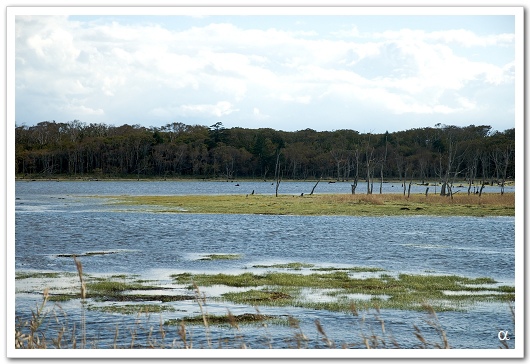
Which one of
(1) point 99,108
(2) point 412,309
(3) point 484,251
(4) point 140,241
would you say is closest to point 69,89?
(1) point 99,108

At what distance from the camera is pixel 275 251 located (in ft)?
93.2

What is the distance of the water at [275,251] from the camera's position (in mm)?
14969

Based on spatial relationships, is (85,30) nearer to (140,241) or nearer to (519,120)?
(519,120)

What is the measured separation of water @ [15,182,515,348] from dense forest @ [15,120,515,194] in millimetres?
9285

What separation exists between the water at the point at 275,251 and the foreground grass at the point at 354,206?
9.70ft

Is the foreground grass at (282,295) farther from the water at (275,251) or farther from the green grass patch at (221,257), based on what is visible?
the green grass patch at (221,257)

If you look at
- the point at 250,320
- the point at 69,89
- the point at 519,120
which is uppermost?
the point at 69,89

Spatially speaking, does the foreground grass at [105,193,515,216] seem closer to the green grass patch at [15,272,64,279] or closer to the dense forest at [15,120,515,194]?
the dense forest at [15,120,515,194]

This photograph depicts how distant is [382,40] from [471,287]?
27.1ft

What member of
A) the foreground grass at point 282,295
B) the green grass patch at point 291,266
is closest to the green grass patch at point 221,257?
the green grass patch at point 291,266

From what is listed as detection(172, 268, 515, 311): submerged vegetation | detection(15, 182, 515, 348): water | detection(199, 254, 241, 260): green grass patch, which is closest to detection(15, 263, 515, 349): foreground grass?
detection(172, 268, 515, 311): submerged vegetation

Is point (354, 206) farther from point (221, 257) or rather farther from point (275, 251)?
point (221, 257)

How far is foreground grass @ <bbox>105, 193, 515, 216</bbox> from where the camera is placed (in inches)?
1895

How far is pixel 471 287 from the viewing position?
1923cm
